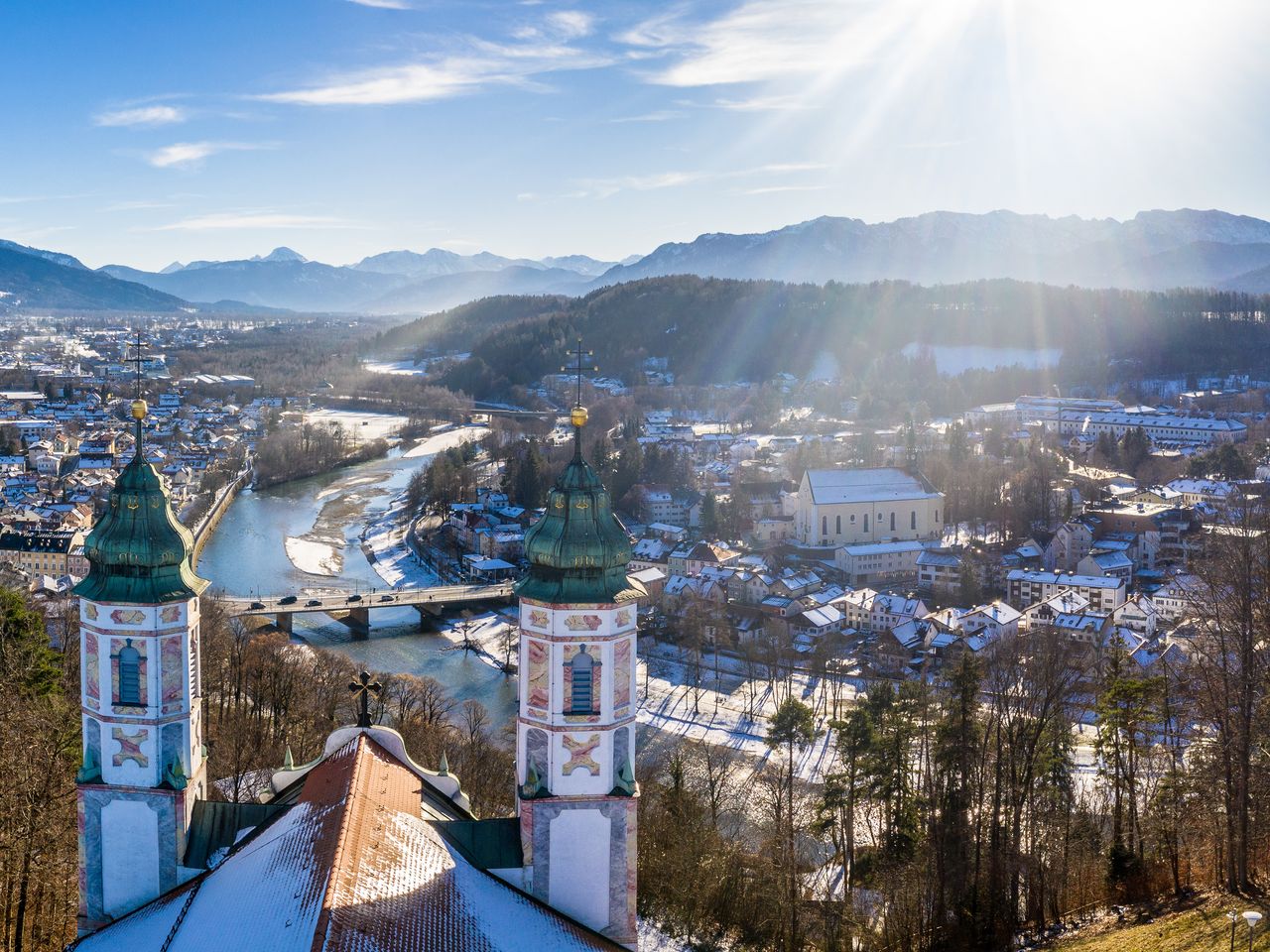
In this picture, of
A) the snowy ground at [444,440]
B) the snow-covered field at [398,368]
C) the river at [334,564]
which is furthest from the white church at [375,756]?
the snow-covered field at [398,368]

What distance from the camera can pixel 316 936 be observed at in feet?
32.6

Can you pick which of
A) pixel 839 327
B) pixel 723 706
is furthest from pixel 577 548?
pixel 839 327

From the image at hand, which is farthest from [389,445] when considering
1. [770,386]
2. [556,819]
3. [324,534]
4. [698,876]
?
[556,819]

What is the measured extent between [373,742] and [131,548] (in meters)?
3.54

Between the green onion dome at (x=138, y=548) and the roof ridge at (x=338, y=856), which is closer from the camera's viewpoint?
the roof ridge at (x=338, y=856)

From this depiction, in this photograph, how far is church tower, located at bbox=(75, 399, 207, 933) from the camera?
44.8 ft

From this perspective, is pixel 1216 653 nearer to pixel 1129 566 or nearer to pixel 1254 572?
pixel 1254 572

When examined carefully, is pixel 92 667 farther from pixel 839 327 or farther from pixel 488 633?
pixel 839 327

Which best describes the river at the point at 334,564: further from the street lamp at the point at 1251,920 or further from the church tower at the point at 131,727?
the street lamp at the point at 1251,920

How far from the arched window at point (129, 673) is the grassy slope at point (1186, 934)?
40.0 feet

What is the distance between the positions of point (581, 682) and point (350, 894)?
373cm

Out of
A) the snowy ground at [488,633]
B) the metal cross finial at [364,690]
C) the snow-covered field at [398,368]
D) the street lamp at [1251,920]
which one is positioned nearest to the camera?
the street lamp at [1251,920]

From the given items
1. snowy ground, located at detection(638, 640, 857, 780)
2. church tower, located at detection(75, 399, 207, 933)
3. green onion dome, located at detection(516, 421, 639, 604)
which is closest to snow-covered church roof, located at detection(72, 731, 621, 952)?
church tower, located at detection(75, 399, 207, 933)

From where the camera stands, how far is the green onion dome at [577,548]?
530 inches
